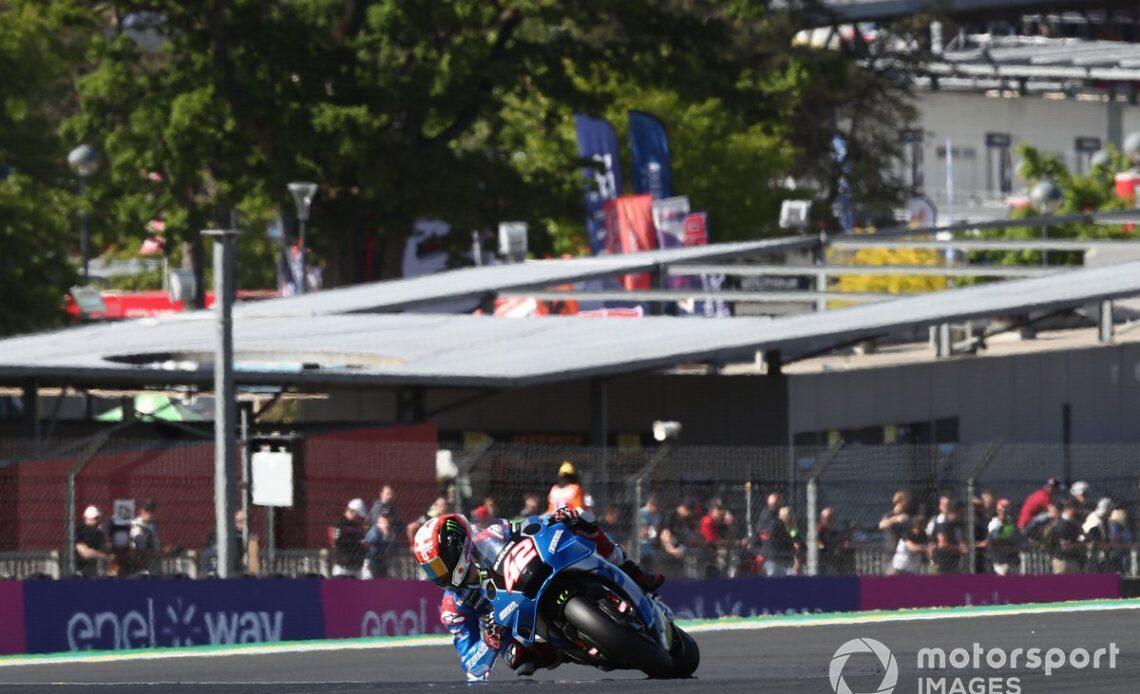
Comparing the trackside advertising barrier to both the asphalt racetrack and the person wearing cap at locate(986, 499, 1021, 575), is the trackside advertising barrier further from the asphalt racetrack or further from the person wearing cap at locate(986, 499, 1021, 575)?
the asphalt racetrack

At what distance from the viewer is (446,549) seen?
1148 cm

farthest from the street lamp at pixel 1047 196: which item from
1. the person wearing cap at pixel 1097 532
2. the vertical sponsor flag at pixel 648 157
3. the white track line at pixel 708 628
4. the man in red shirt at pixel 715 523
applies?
the white track line at pixel 708 628

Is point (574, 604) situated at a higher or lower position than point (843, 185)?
lower

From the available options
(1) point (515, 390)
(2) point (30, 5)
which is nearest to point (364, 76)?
(2) point (30, 5)

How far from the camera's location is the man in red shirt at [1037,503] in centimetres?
2012

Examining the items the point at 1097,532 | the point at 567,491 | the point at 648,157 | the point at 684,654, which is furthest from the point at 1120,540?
the point at 648,157

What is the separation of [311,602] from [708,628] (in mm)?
3292

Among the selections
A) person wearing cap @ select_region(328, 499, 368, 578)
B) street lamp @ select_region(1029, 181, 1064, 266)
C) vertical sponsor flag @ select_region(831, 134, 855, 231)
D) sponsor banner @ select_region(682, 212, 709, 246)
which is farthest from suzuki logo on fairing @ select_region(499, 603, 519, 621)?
vertical sponsor flag @ select_region(831, 134, 855, 231)

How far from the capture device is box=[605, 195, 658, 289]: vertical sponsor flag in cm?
4031

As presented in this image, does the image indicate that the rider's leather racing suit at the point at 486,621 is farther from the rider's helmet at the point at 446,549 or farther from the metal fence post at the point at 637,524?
the metal fence post at the point at 637,524

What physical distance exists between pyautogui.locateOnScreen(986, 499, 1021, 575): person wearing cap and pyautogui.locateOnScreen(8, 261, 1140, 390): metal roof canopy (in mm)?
4470

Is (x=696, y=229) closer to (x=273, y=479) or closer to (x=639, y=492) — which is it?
(x=639, y=492)

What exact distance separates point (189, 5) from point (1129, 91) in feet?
188

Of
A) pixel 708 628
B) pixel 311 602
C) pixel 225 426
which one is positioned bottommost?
pixel 708 628
